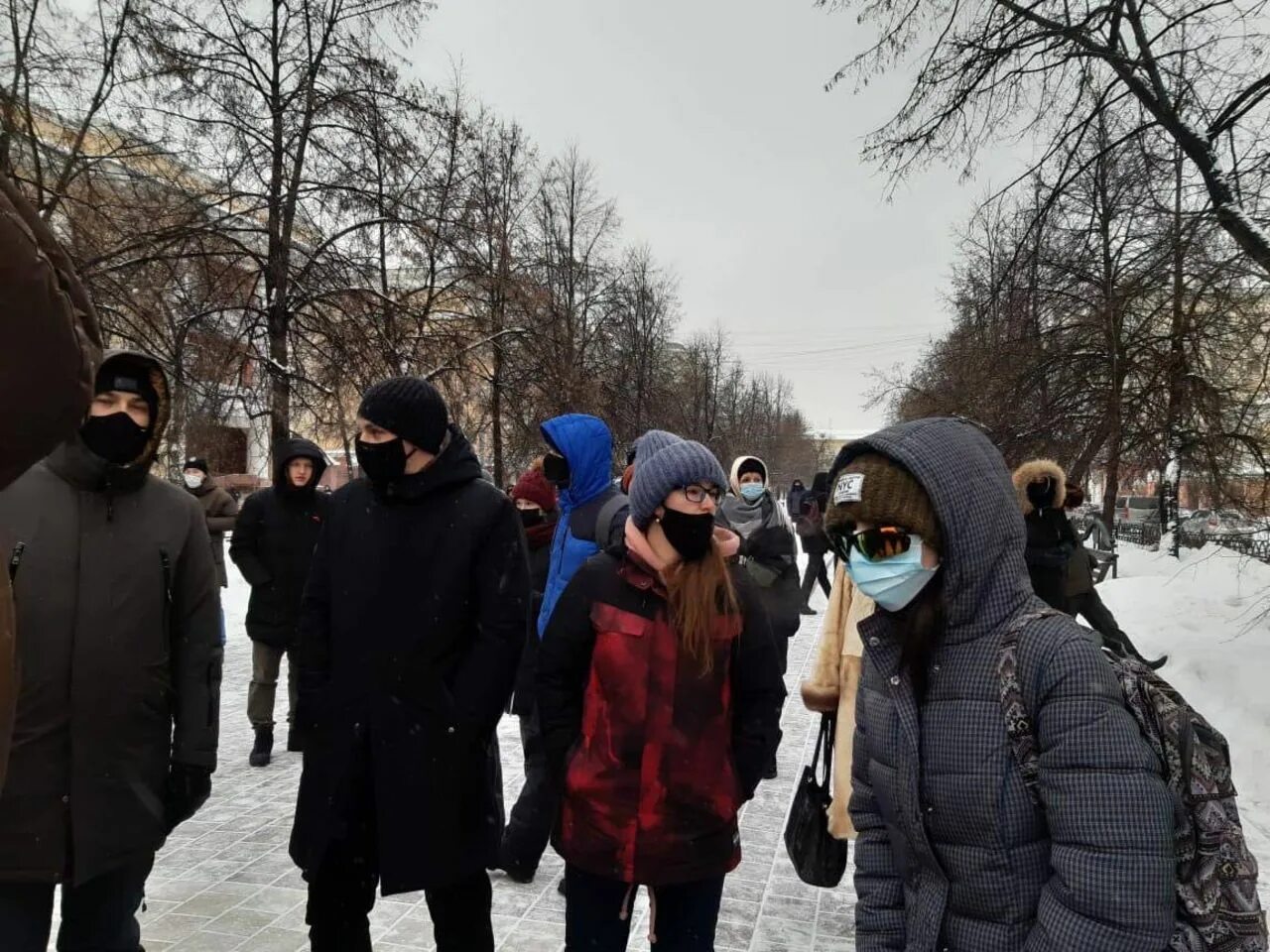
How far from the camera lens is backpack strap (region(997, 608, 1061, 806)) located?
1.55m

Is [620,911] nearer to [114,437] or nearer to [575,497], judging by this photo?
[114,437]

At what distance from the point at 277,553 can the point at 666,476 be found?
419 cm

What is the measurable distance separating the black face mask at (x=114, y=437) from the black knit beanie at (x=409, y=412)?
0.68 meters

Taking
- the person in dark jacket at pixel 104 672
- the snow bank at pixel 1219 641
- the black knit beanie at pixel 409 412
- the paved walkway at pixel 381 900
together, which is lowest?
the paved walkway at pixel 381 900

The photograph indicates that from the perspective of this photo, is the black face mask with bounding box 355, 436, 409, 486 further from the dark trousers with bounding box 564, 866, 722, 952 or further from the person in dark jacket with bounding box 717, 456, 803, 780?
the person in dark jacket with bounding box 717, 456, 803, 780

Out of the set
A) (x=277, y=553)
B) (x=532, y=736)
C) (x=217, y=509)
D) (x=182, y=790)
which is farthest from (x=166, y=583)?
(x=217, y=509)

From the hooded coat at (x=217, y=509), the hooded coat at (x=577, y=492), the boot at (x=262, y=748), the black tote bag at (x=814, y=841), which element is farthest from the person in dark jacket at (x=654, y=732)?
the hooded coat at (x=217, y=509)

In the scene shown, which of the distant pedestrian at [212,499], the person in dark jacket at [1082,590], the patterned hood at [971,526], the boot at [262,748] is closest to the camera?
the patterned hood at [971,526]

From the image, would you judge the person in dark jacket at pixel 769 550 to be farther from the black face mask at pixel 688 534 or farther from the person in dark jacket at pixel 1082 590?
the black face mask at pixel 688 534

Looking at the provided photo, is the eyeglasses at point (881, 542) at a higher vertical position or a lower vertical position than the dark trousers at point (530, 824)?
higher

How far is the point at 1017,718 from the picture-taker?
156 centimetres

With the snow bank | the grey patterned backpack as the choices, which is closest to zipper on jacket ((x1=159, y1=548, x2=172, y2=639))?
the grey patterned backpack

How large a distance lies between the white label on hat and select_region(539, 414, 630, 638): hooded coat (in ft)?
7.99

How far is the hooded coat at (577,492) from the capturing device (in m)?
4.25
